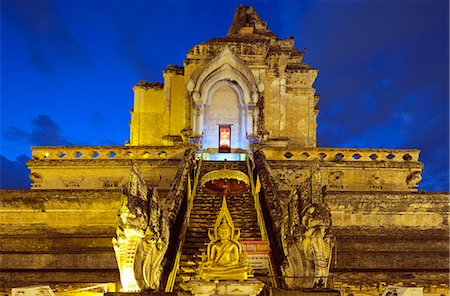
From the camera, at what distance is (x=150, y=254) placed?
10.7 meters

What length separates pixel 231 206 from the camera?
52.6 feet

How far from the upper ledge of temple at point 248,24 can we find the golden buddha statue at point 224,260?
73.1 feet

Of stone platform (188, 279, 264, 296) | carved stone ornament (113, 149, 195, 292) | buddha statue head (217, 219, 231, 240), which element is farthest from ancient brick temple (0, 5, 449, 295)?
buddha statue head (217, 219, 231, 240)

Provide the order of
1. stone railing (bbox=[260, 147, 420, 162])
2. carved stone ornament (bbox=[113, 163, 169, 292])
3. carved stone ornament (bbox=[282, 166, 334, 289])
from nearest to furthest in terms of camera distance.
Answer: carved stone ornament (bbox=[113, 163, 169, 292]), carved stone ornament (bbox=[282, 166, 334, 289]), stone railing (bbox=[260, 147, 420, 162])

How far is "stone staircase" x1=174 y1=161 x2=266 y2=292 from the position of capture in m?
12.5

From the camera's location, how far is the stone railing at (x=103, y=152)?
2061 centimetres

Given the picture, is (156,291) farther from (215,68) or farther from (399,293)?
(215,68)

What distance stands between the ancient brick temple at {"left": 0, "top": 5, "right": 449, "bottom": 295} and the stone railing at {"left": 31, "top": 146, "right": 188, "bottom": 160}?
0.15 feet

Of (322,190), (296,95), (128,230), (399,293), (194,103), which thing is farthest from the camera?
(296,95)

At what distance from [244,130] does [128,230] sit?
50.2 feet

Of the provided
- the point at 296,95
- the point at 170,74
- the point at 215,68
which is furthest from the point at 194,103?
the point at 296,95

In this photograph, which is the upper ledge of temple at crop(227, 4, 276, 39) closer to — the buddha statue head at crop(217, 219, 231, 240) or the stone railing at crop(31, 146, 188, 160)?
the stone railing at crop(31, 146, 188, 160)

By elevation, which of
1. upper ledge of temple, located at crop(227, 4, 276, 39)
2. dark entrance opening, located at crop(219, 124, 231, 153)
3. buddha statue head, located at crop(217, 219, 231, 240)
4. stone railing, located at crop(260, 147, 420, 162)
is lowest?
buddha statue head, located at crop(217, 219, 231, 240)

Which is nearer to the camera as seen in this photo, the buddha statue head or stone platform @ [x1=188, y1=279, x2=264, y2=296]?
stone platform @ [x1=188, y1=279, x2=264, y2=296]
